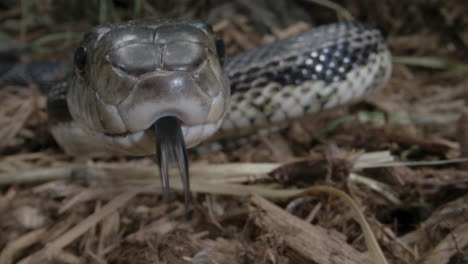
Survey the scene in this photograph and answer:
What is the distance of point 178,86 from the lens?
4.10 feet

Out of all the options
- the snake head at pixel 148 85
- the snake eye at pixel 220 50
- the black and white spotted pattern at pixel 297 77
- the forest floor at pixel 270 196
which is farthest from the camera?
the black and white spotted pattern at pixel 297 77

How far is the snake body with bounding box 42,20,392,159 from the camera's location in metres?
1.27

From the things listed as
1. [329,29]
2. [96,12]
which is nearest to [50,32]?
[96,12]

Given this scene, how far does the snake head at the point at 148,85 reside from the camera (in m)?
1.25

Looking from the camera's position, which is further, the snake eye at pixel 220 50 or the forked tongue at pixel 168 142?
the snake eye at pixel 220 50

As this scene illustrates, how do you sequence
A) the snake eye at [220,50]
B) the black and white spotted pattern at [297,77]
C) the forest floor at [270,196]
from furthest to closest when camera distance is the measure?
the black and white spotted pattern at [297,77] → the snake eye at [220,50] → the forest floor at [270,196]

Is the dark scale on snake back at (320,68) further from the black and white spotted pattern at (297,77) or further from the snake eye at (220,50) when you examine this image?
the snake eye at (220,50)

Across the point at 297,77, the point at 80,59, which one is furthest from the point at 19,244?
the point at 297,77

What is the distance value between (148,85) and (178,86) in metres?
0.09

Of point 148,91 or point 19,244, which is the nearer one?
point 148,91

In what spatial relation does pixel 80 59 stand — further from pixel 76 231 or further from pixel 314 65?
pixel 314 65

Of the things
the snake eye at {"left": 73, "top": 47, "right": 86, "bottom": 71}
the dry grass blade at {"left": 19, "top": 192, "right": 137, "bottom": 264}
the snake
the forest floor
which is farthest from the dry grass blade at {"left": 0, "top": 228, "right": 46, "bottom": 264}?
the snake eye at {"left": 73, "top": 47, "right": 86, "bottom": 71}

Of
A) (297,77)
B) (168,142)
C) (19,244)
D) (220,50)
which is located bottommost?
(19,244)

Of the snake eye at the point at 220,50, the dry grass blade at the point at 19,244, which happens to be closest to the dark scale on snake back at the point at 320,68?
the snake eye at the point at 220,50
